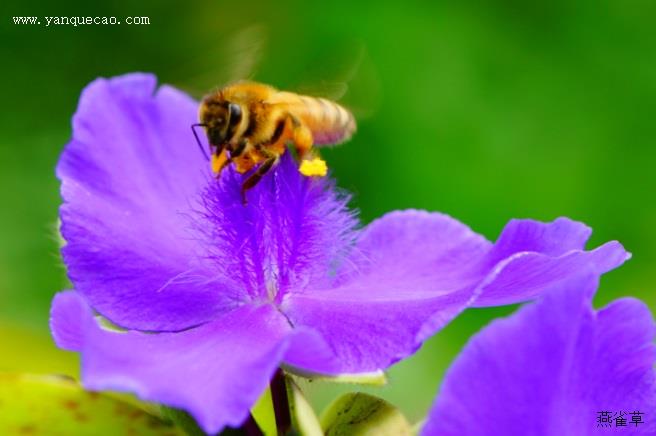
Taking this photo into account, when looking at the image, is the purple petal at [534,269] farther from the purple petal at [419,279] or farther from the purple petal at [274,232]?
the purple petal at [274,232]

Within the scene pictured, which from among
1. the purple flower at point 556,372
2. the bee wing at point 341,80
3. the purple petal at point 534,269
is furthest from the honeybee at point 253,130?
the purple flower at point 556,372

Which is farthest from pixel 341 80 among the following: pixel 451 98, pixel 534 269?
pixel 451 98

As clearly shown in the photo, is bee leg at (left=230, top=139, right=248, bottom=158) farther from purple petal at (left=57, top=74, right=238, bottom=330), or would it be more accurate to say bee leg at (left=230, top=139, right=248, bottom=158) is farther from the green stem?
the green stem

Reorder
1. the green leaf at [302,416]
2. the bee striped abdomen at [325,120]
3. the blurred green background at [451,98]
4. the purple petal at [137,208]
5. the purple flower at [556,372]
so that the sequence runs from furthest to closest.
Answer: the blurred green background at [451,98], the bee striped abdomen at [325,120], the purple petal at [137,208], the green leaf at [302,416], the purple flower at [556,372]

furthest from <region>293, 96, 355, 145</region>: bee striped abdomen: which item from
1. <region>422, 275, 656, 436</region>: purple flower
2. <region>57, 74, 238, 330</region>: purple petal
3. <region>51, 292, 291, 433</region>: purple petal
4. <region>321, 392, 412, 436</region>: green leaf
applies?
<region>422, 275, 656, 436</region>: purple flower

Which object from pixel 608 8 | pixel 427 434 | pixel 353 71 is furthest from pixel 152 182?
pixel 608 8

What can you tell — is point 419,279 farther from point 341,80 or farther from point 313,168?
point 341,80
